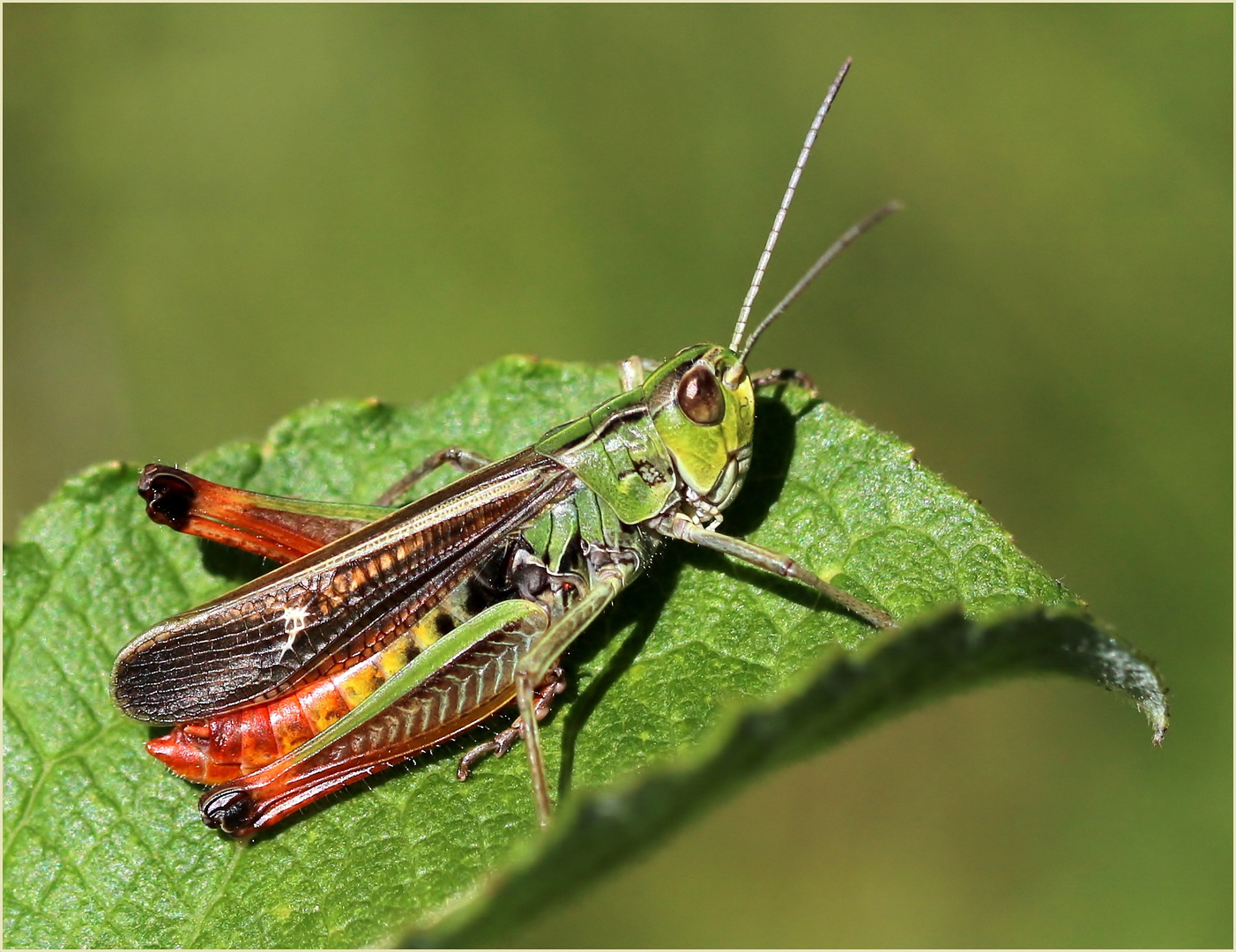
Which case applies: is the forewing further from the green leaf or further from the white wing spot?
the green leaf

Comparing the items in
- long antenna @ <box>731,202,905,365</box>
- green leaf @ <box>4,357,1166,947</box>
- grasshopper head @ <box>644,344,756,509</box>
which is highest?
long antenna @ <box>731,202,905,365</box>

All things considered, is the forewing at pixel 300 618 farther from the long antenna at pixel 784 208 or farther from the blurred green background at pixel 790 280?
A: the blurred green background at pixel 790 280

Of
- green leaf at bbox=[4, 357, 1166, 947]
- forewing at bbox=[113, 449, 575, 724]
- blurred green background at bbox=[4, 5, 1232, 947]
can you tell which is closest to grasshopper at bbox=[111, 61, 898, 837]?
forewing at bbox=[113, 449, 575, 724]

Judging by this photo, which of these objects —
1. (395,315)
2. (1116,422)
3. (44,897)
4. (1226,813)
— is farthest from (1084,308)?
(44,897)

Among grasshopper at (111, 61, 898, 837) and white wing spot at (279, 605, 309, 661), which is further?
white wing spot at (279, 605, 309, 661)

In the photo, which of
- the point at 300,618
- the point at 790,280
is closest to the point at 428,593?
the point at 300,618

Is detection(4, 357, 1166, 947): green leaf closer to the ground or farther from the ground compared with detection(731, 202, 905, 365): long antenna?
closer to the ground

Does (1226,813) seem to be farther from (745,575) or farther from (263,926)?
(263,926)
